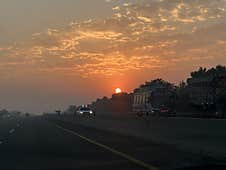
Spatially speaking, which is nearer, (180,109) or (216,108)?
(216,108)

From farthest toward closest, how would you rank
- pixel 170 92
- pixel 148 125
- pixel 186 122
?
pixel 170 92
pixel 148 125
pixel 186 122

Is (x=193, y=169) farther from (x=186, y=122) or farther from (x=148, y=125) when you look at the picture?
(x=148, y=125)

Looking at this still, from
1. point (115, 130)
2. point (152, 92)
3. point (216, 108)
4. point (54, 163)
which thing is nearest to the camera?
point (54, 163)

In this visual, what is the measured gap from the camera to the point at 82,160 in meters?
19.0

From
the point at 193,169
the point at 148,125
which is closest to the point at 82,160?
the point at 193,169

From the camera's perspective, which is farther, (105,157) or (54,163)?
(105,157)

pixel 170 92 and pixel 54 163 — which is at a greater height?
pixel 170 92

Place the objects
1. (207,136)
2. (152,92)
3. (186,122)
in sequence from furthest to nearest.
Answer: (152,92), (186,122), (207,136)

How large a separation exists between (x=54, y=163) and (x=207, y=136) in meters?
6.50

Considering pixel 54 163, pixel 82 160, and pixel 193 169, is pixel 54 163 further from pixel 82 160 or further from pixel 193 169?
pixel 193 169

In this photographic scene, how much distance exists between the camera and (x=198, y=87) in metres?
71.9

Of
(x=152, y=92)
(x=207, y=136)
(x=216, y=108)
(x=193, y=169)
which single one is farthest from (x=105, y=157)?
(x=152, y=92)

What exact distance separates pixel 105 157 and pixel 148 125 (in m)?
13.1

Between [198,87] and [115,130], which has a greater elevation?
[198,87]
